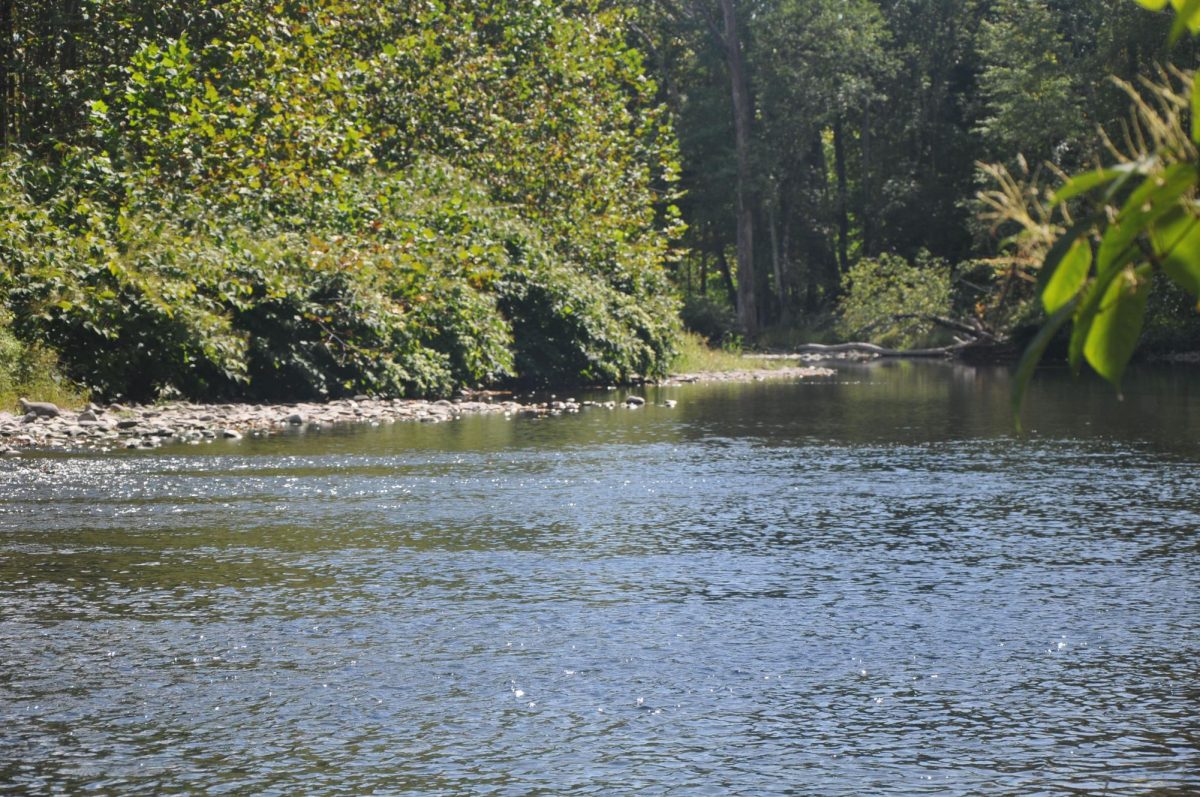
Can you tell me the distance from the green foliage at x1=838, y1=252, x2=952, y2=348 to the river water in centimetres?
3763

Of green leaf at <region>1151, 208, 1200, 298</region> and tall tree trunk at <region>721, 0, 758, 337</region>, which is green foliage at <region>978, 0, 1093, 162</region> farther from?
green leaf at <region>1151, 208, 1200, 298</region>

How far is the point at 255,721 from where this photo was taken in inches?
244

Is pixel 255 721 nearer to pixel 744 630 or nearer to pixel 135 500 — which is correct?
pixel 744 630

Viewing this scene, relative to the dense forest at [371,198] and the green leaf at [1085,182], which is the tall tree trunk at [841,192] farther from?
the green leaf at [1085,182]

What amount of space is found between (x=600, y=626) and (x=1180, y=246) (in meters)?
6.21

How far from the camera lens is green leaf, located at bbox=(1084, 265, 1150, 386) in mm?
2049

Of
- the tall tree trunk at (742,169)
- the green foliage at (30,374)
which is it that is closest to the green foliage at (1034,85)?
the tall tree trunk at (742,169)

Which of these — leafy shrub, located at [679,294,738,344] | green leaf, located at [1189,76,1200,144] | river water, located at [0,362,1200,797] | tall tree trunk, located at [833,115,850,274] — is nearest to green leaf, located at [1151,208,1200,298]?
green leaf, located at [1189,76,1200,144]

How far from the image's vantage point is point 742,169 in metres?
65.4

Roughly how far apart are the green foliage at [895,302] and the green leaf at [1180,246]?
4854 cm

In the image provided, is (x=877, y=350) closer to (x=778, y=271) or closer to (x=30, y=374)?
(x=778, y=271)

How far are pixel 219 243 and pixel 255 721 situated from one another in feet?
61.7

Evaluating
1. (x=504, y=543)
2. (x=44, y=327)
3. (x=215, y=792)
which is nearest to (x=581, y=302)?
(x=44, y=327)

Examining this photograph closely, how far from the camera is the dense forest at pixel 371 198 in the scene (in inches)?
856
